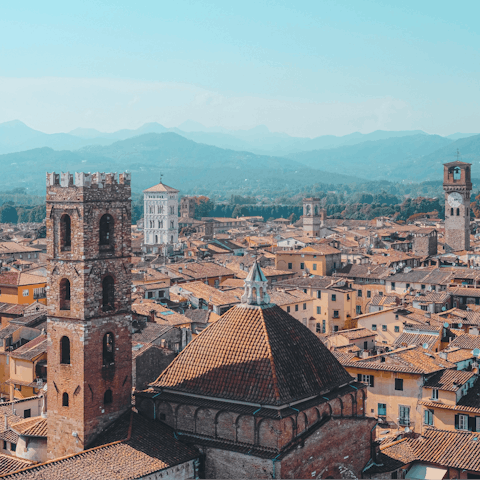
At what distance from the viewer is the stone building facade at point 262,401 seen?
20906 millimetres

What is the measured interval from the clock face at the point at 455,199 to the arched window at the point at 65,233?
6756cm

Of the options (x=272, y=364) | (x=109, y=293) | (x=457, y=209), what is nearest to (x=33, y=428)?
(x=109, y=293)

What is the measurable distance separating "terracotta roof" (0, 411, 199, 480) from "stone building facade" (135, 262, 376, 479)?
0.50 meters

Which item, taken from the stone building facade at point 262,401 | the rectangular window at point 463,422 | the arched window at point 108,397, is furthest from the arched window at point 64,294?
the rectangular window at point 463,422

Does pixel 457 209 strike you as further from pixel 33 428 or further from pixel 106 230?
pixel 33 428

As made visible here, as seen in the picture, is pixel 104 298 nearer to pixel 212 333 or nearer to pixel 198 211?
pixel 212 333

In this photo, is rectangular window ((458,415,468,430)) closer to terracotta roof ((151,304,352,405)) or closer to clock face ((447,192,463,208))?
terracotta roof ((151,304,352,405))

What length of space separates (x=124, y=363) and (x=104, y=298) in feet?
6.49

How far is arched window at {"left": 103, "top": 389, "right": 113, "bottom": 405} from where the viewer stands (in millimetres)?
22944

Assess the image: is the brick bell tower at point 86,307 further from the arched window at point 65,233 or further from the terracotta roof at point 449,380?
the terracotta roof at point 449,380

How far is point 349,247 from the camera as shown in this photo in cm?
8438

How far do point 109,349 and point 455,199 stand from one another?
67827mm

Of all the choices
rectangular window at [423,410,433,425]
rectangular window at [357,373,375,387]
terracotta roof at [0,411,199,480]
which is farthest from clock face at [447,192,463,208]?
terracotta roof at [0,411,199,480]

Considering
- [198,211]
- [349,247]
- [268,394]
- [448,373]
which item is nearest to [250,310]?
[268,394]
